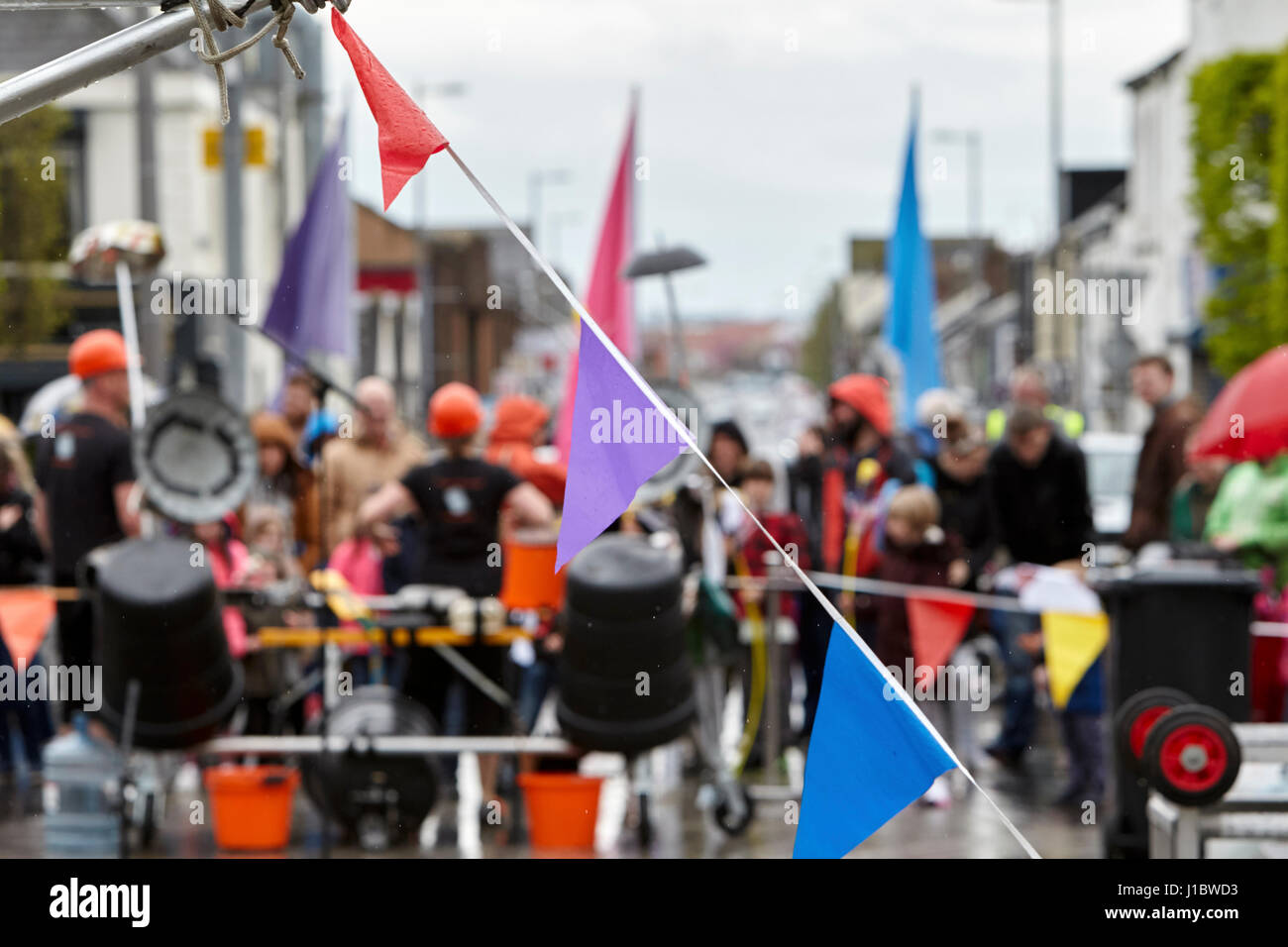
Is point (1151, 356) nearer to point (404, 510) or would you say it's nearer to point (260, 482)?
point (404, 510)

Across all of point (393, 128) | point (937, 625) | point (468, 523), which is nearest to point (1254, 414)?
point (937, 625)

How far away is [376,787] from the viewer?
6.93m

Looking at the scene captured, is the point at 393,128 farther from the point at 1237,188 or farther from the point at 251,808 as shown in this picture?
the point at 1237,188

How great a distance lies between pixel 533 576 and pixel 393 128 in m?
4.25

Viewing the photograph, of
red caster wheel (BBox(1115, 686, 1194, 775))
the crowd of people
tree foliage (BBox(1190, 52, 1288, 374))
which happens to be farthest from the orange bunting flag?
tree foliage (BBox(1190, 52, 1288, 374))

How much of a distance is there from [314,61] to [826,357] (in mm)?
68555

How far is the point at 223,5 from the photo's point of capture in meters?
2.72

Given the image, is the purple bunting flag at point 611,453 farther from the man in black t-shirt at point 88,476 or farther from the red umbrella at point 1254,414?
the man in black t-shirt at point 88,476

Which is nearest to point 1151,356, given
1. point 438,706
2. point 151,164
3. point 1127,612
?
point 1127,612

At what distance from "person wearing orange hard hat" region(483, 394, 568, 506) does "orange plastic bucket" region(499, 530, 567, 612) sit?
1.21m

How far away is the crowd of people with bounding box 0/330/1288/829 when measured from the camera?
24.7 feet

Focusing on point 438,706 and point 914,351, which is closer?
point 438,706

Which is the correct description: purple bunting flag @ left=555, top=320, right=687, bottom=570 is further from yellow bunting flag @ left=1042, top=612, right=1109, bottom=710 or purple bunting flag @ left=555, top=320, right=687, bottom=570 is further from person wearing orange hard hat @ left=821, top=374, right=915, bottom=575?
yellow bunting flag @ left=1042, top=612, right=1109, bottom=710
